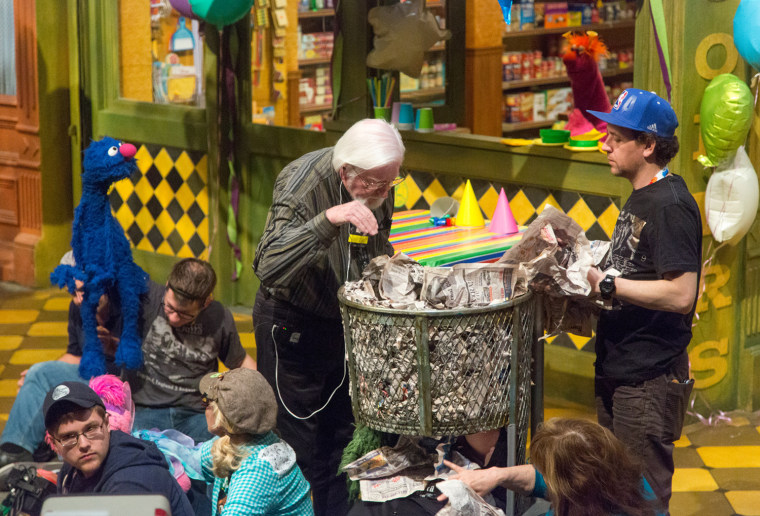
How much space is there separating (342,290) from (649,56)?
244 centimetres

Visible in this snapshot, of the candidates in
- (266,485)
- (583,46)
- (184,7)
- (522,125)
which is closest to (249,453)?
(266,485)

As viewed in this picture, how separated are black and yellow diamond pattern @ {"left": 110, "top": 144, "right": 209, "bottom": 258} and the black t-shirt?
4.00 m

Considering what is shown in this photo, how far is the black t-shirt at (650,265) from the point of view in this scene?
9.74 ft

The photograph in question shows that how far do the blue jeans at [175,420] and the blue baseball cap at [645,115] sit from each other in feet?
6.24

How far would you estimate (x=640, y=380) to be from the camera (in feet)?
10.2

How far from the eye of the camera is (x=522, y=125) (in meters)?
7.91

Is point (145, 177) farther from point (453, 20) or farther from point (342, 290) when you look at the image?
point (342, 290)

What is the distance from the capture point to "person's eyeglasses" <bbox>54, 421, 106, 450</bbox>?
2.95 m

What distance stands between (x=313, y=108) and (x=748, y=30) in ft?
10.4

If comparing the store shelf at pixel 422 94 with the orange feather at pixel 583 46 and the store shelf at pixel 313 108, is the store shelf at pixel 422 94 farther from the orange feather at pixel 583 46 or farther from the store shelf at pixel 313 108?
the orange feather at pixel 583 46

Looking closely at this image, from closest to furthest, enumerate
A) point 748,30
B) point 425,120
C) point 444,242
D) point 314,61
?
point 444,242 < point 748,30 < point 425,120 < point 314,61

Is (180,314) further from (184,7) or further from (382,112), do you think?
(184,7)

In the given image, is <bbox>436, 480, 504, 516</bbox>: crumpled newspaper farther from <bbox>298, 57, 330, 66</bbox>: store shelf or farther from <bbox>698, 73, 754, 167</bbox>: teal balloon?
<bbox>298, 57, 330, 66</bbox>: store shelf

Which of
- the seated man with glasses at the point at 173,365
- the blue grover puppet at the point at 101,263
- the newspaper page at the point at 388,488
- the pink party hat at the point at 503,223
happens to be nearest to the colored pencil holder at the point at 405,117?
the blue grover puppet at the point at 101,263
